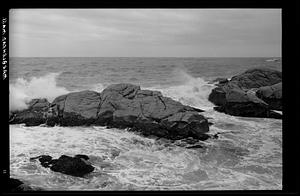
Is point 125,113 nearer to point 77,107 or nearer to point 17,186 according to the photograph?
point 77,107

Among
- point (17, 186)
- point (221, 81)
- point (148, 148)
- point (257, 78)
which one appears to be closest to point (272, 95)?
point (257, 78)

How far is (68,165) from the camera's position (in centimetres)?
407

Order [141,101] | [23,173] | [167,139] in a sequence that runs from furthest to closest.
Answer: [141,101], [167,139], [23,173]

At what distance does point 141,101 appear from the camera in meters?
5.84

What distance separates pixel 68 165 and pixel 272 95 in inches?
181

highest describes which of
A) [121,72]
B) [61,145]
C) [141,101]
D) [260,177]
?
[121,72]

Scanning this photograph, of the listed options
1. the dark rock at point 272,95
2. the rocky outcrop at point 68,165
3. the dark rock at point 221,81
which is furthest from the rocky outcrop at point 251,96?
the rocky outcrop at point 68,165

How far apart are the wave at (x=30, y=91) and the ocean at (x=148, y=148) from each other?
19 millimetres

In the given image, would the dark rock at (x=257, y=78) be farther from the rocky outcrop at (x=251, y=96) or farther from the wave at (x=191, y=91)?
the wave at (x=191, y=91)

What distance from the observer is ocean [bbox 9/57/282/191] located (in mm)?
4141

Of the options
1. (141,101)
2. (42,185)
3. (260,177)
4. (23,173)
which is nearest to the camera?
(42,185)
